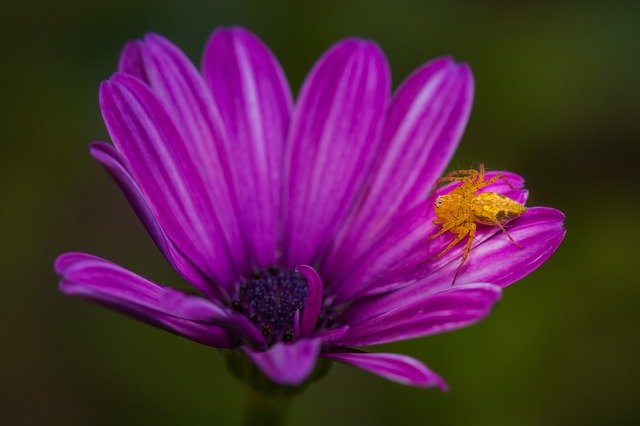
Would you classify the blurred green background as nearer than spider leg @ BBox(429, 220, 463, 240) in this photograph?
No

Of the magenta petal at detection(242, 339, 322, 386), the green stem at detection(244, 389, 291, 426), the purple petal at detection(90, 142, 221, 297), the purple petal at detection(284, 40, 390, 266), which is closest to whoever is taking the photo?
the magenta petal at detection(242, 339, 322, 386)

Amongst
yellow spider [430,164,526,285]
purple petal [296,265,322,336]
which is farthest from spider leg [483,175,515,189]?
purple petal [296,265,322,336]

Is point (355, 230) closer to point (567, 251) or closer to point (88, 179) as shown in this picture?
point (567, 251)

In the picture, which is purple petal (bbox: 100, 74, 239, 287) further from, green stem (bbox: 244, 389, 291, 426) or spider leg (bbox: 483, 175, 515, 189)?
spider leg (bbox: 483, 175, 515, 189)

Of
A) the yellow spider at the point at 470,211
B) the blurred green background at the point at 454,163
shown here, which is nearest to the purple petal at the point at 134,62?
the yellow spider at the point at 470,211

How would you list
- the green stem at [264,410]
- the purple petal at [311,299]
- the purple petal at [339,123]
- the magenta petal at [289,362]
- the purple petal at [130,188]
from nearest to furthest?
1. the magenta petal at [289,362]
2. the purple petal at [130,188]
3. the purple petal at [311,299]
4. the green stem at [264,410]
5. the purple petal at [339,123]

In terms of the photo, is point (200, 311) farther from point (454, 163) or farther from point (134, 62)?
point (454, 163)

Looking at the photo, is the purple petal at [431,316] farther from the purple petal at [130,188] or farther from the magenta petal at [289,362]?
the purple petal at [130,188]
